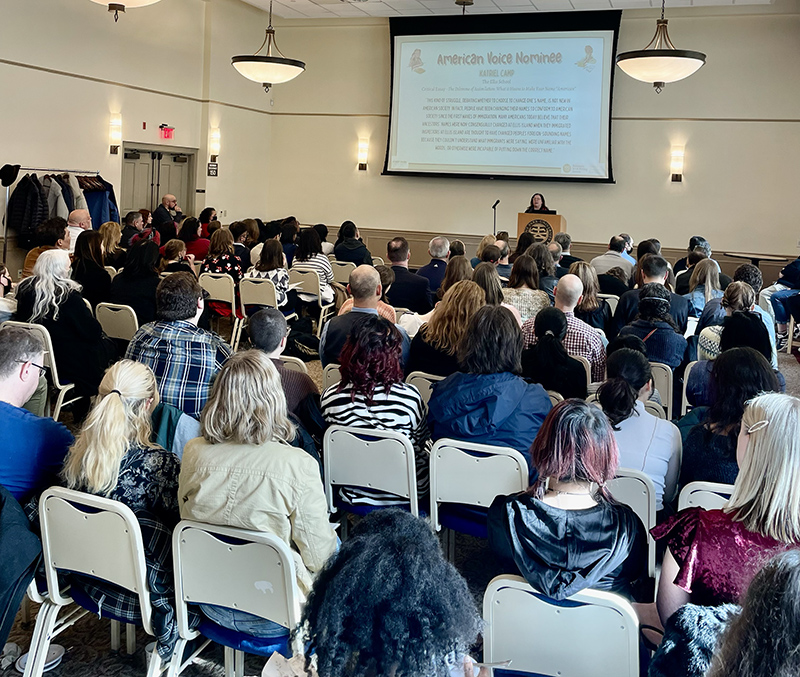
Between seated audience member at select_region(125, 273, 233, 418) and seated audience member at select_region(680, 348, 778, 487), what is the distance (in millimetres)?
2199

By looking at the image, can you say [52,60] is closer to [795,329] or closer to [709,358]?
[709,358]

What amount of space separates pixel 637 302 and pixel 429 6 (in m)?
8.08

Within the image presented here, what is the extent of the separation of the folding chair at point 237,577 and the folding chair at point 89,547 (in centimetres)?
12

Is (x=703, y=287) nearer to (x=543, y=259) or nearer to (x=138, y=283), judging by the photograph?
(x=543, y=259)

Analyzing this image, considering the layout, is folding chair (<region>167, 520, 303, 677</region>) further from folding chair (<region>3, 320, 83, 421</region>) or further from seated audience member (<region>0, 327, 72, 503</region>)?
folding chair (<region>3, 320, 83, 421</region>)

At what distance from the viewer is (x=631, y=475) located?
2770 millimetres

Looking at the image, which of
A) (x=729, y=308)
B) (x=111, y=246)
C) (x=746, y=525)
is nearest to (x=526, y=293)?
(x=729, y=308)

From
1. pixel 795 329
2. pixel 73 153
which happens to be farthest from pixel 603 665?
pixel 73 153

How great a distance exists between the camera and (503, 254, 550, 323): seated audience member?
18.9ft

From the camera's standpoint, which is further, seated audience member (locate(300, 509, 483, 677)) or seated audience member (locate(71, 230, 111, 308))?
seated audience member (locate(71, 230, 111, 308))

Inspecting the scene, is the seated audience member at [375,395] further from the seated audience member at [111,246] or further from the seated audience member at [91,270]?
the seated audience member at [111,246]

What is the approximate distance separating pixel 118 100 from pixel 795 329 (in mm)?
9514

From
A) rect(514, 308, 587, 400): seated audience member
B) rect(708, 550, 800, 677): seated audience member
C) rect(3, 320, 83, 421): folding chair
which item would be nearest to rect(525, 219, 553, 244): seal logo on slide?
rect(514, 308, 587, 400): seated audience member

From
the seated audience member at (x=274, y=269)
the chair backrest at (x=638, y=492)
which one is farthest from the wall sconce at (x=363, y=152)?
the chair backrest at (x=638, y=492)
